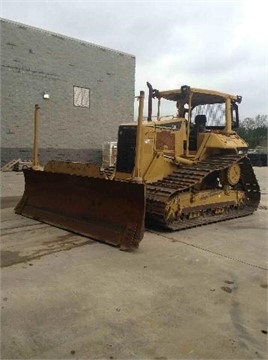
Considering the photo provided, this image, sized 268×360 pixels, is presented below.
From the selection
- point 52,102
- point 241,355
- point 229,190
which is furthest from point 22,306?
point 52,102

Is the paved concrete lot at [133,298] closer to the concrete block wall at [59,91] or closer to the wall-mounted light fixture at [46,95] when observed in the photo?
the concrete block wall at [59,91]

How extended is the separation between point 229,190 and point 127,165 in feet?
8.02

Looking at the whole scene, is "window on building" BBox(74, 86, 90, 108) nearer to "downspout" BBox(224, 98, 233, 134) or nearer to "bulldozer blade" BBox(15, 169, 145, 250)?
"bulldozer blade" BBox(15, 169, 145, 250)

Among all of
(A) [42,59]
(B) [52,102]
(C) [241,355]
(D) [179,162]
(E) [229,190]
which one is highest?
(A) [42,59]

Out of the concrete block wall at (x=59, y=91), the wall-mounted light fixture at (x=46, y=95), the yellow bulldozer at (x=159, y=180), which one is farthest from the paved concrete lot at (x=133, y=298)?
the wall-mounted light fixture at (x=46, y=95)

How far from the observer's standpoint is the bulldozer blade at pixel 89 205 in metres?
5.72

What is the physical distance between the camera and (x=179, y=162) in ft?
25.5

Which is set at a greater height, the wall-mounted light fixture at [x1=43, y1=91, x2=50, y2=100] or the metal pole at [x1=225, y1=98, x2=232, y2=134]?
the wall-mounted light fixture at [x1=43, y1=91, x2=50, y2=100]

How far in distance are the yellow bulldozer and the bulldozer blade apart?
15 millimetres

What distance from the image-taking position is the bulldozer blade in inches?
225

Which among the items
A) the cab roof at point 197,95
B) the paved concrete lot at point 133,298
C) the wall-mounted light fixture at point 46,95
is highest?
the wall-mounted light fixture at point 46,95

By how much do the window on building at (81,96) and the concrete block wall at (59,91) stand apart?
0.68ft

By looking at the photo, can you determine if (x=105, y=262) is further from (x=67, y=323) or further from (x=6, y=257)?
(x=67, y=323)

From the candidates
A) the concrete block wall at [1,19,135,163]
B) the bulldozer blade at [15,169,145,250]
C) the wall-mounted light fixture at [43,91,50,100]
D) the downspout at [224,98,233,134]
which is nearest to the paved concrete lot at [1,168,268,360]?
the bulldozer blade at [15,169,145,250]
